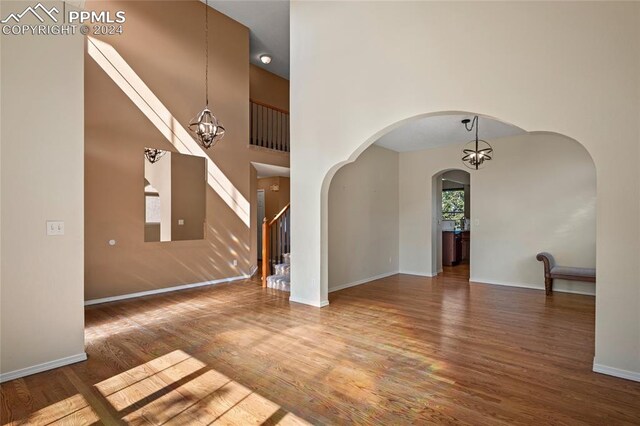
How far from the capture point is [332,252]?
596 centimetres

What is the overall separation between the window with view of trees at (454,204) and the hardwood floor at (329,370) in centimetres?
683

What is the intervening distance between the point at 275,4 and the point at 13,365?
7.05m

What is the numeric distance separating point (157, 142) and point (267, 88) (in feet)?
14.6

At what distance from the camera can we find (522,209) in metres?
6.50

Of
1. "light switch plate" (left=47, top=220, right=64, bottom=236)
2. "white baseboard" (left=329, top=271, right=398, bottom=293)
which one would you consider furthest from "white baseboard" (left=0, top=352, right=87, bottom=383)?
"white baseboard" (left=329, top=271, right=398, bottom=293)

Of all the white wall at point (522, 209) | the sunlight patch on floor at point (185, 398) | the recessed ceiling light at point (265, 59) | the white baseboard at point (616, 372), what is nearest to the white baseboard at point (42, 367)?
the sunlight patch on floor at point (185, 398)

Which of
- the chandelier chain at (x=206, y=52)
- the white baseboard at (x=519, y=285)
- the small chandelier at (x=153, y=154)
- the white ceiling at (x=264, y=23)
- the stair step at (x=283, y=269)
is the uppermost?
the white ceiling at (x=264, y=23)

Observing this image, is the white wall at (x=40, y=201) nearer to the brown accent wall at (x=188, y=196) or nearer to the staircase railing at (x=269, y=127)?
the brown accent wall at (x=188, y=196)

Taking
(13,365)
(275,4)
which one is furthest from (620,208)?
(275,4)

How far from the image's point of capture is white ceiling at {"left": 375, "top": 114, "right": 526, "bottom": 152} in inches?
215

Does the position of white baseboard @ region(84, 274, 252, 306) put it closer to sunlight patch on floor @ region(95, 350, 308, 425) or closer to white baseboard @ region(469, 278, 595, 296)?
sunlight patch on floor @ region(95, 350, 308, 425)

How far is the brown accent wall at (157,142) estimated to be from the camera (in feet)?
16.6

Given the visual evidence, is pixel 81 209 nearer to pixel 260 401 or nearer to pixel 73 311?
pixel 73 311

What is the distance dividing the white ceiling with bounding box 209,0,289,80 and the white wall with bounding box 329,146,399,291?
3512 millimetres
